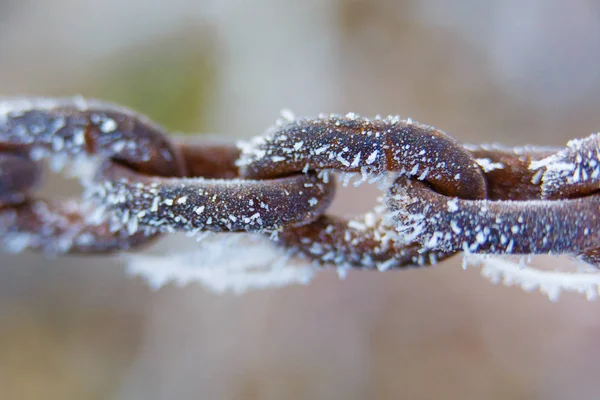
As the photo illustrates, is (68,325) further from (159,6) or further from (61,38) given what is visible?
(159,6)

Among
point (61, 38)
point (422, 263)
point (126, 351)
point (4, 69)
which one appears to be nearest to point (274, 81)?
point (61, 38)

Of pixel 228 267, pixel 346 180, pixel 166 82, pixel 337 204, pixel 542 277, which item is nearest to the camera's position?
pixel 346 180

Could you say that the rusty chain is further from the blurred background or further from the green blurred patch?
the green blurred patch

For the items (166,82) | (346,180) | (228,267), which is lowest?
(228,267)

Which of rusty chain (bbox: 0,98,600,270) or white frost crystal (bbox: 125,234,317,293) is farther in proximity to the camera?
white frost crystal (bbox: 125,234,317,293)

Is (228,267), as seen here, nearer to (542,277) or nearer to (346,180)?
(346,180)

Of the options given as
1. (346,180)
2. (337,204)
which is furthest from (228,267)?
(337,204)

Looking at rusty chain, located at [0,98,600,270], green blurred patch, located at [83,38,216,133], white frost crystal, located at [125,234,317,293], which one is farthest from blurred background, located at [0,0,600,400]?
rusty chain, located at [0,98,600,270]

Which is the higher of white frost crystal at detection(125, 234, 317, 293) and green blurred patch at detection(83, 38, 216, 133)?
green blurred patch at detection(83, 38, 216, 133)
